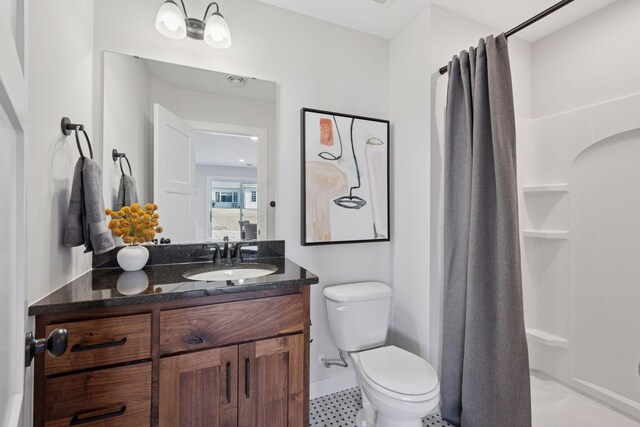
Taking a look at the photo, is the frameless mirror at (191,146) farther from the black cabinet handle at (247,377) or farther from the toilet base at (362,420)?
the toilet base at (362,420)

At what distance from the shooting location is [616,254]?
1.79 m

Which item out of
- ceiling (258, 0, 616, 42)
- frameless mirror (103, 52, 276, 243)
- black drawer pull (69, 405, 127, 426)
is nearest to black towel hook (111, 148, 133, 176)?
frameless mirror (103, 52, 276, 243)

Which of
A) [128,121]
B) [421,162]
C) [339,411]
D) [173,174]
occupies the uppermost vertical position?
[128,121]

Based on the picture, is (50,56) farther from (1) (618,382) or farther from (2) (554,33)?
(1) (618,382)

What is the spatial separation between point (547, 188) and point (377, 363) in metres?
1.70

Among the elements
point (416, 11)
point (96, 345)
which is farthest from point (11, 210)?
point (416, 11)

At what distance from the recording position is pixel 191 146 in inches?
67.5

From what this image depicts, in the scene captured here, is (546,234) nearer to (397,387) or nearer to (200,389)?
(397,387)

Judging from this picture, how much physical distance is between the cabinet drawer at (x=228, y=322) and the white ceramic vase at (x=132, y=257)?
1.57 ft

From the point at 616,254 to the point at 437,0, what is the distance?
1.87m

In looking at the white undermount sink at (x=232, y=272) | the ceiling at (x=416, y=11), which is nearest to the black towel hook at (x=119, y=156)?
the white undermount sink at (x=232, y=272)

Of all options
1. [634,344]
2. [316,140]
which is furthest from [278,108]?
[634,344]

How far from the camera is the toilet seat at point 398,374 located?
4.38 ft

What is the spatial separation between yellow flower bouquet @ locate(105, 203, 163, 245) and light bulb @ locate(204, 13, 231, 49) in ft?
3.20
